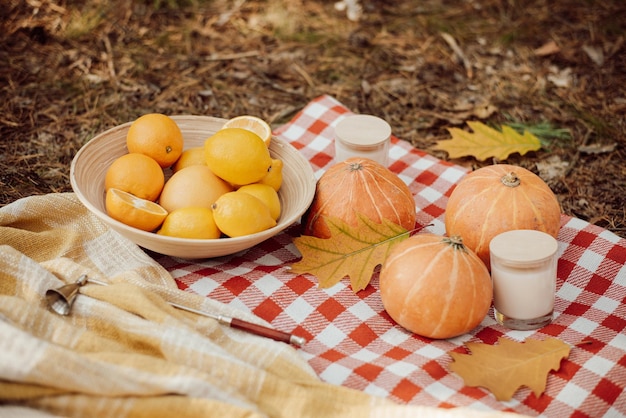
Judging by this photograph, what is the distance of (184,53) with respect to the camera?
319 cm

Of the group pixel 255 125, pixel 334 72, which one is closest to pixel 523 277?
pixel 255 125

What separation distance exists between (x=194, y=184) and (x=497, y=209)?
78 centimetres

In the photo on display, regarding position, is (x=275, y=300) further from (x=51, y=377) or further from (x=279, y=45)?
(x=279, y=45)

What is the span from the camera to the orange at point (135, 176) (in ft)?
6.11

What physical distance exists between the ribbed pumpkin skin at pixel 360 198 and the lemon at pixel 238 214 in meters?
0.21

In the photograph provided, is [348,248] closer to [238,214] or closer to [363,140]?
[238,214]

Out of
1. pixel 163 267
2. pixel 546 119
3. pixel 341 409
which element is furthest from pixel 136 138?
pixel 546 119

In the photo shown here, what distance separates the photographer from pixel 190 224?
178 centimetres

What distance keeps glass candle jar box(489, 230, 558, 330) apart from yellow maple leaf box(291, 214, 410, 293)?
0.31m

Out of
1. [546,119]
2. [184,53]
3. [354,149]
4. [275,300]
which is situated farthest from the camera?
[184,53]

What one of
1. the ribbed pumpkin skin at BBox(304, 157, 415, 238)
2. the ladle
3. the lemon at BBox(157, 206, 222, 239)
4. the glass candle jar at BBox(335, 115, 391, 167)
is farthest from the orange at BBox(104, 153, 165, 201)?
the glass candle jar at BBox(335, 115, 391, 167)

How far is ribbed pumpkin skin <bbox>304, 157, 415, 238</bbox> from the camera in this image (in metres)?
1.89

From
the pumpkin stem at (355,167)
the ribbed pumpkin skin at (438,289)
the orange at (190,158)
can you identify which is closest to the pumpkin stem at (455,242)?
the ribbed pumpkin skin at (438,289)

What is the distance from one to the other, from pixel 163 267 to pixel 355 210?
525 millimetres
